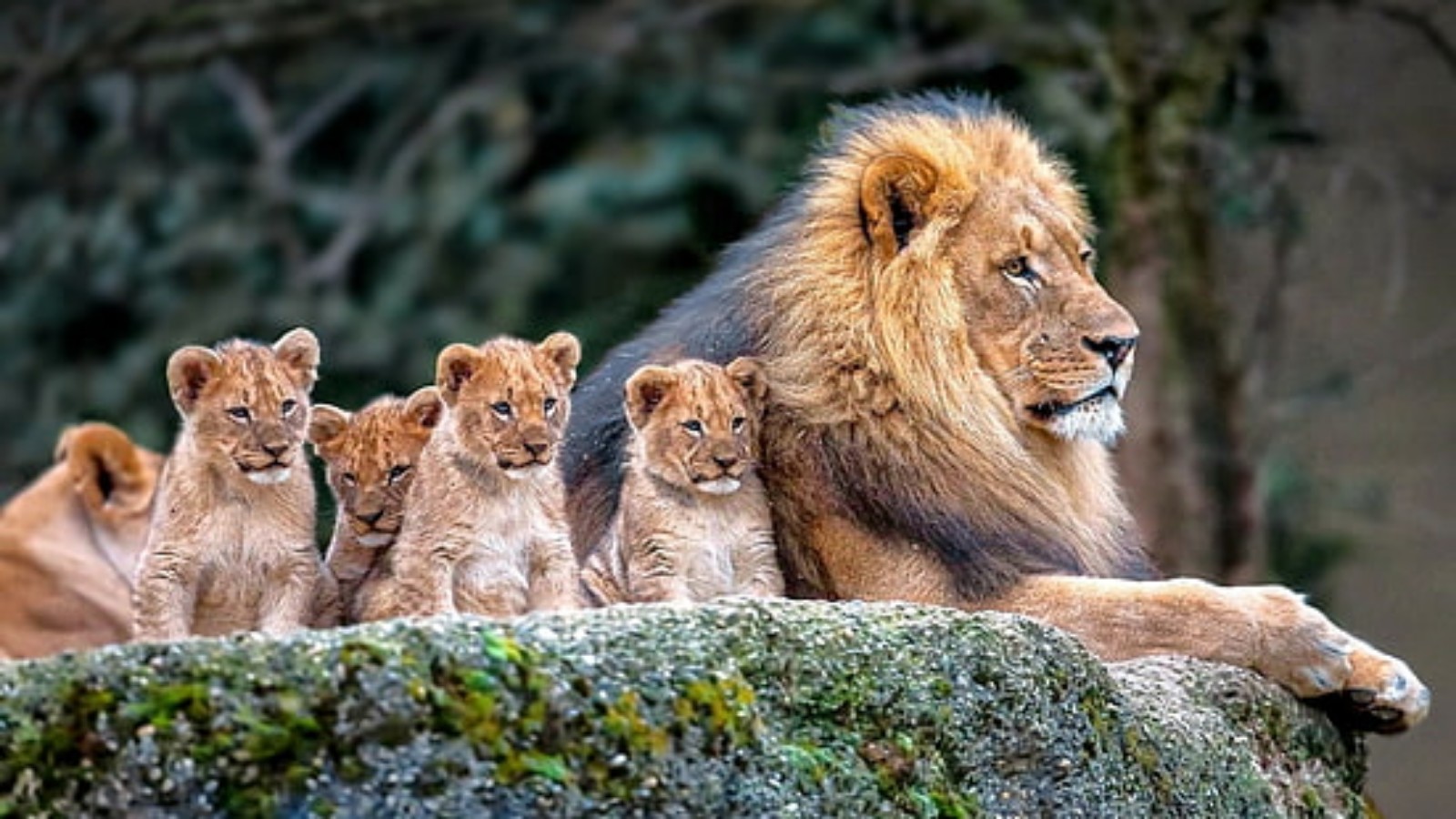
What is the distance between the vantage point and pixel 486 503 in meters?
4.86

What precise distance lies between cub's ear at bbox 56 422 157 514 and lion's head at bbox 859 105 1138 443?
10.3 ft

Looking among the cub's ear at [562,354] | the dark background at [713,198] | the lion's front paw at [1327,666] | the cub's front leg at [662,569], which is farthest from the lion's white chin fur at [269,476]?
the dark background at [713,198]

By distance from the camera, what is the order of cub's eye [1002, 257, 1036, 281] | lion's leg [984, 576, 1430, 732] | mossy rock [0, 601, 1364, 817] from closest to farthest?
mossy rock [0, 601, 1364, 817], lion's leg [984, 576, 1430, 732], cub's eye [1002, 257, 1036, 281]

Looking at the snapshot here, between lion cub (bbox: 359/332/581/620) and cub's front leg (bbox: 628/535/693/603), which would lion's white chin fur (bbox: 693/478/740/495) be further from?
lion cub (bbox: 359/332/581/620)

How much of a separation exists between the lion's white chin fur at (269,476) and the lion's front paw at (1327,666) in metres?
1.84

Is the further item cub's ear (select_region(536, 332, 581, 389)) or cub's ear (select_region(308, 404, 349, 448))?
cub's ear (select_region(308, 404, 349, 448))

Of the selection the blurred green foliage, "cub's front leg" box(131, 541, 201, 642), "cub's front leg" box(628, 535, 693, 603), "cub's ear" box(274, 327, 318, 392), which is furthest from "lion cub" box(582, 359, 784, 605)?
the blurred green foliage

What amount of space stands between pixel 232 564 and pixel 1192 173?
19.6 ft

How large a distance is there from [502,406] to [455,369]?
0.10m

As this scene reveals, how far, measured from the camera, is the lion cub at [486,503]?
4.84 meters

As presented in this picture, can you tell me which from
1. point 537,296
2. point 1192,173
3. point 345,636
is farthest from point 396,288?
point 345,636

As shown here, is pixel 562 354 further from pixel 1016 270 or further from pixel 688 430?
pixel 1016 270

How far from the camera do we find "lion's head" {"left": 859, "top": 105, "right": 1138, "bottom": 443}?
559 cm

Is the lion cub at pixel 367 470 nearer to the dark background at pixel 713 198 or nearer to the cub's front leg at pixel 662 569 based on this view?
the cub's front leg at pixel 662 569
